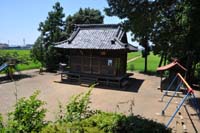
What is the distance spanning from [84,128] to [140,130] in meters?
1.17

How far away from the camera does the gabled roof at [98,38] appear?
59.2 ft

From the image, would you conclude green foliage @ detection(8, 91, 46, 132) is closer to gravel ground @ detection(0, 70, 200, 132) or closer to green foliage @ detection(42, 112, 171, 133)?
green foliage @ detection(42, 112, 171, 133)

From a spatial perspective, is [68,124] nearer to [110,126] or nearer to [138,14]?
[110,126]

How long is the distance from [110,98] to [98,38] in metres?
7.15

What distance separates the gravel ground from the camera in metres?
10.4

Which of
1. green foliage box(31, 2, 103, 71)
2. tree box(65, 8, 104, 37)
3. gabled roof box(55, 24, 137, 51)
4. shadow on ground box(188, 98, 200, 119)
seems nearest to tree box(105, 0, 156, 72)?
shadow on ground box(188, 98, 200, 119)

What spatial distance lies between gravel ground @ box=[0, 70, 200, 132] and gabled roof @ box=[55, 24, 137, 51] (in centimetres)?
332

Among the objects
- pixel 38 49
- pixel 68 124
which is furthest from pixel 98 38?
pixel 68 124

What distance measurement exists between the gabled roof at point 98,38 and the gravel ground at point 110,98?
332 cm

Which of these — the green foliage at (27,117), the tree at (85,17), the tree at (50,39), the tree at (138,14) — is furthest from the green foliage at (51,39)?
the green foliage at (27,117)

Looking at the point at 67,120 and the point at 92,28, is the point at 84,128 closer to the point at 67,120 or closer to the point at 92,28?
the point at 67,120

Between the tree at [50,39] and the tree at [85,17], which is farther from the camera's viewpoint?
the tree at [85,17]

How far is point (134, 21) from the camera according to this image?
38.0 feet

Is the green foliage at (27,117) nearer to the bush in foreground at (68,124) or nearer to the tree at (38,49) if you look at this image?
the bush in foreground at (68,124)
